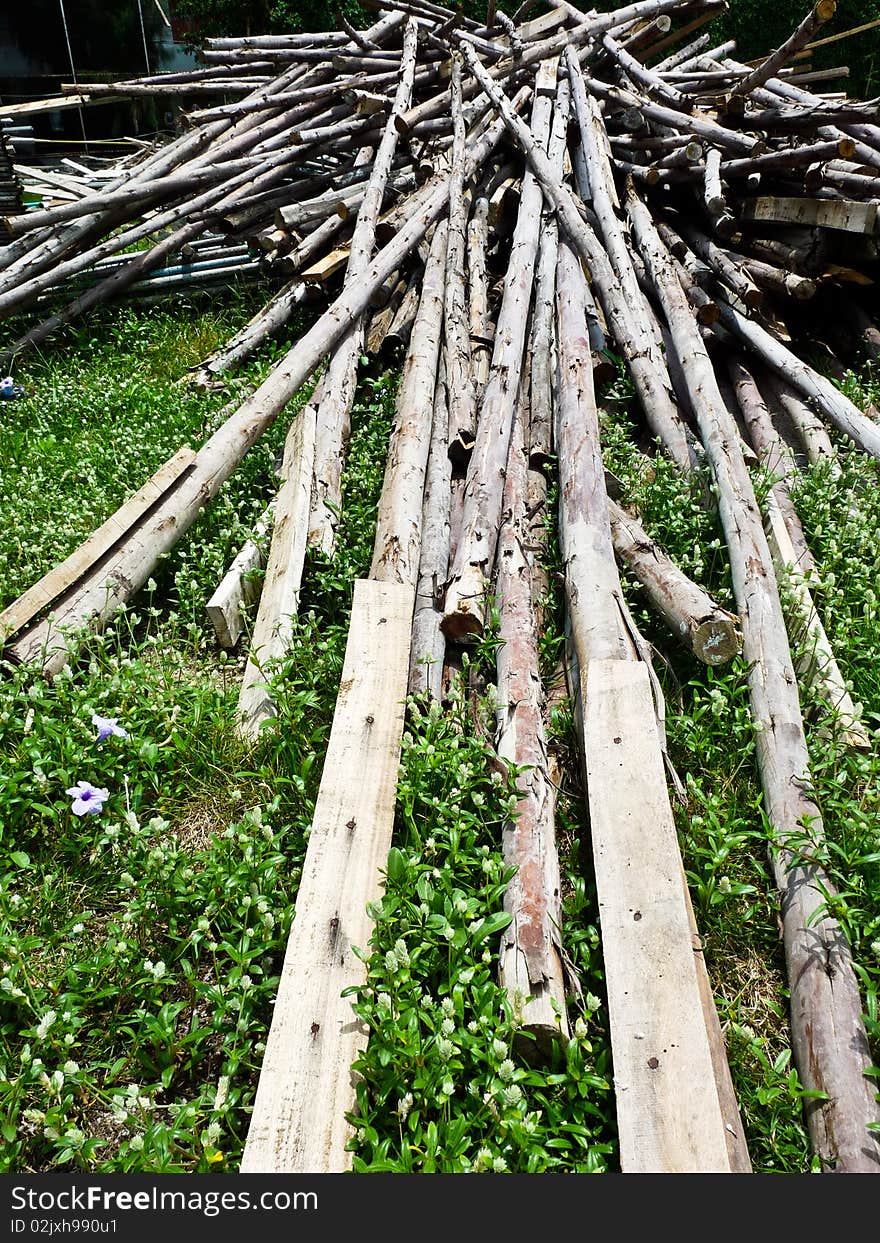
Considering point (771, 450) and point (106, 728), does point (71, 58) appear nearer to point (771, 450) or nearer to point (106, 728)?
point (771, 450)

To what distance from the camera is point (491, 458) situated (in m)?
4.26

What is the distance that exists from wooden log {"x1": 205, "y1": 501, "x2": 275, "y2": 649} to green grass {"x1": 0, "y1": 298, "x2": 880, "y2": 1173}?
0.10 meters

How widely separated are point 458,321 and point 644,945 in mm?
4170

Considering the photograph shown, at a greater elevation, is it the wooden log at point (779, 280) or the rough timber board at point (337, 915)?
the wooden log at point (779, 280)

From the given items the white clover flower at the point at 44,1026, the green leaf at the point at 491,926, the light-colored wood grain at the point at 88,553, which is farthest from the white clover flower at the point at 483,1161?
the light-colored wood grain at the point at 88,553

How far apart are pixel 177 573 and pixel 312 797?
1493 millimetres

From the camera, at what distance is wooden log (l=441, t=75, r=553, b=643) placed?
3542 mm

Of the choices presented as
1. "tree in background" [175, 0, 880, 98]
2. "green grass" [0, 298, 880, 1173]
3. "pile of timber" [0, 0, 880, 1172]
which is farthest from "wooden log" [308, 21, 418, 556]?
"tree in background" [175, 0, 880, 98]

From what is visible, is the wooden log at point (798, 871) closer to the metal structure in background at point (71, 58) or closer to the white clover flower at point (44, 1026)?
the white clover flower at point (44, 1026)

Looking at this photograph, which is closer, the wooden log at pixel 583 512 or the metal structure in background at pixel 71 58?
the wooden log at pixel 583 512

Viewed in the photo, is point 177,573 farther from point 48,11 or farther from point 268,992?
point 48,11

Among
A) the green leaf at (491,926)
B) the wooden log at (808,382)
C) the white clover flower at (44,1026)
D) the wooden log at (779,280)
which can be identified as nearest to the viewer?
the white clover flower at (44,1026)

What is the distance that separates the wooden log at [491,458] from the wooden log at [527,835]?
0.36ft

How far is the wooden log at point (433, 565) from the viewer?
134 inches
